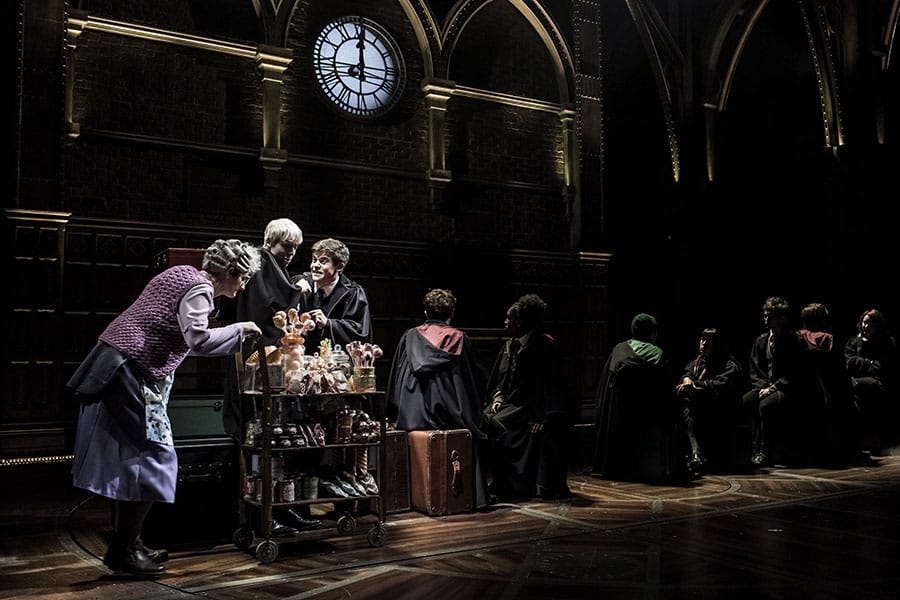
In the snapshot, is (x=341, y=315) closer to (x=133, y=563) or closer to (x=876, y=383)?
(x=133, y=563)

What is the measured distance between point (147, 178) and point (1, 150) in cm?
127

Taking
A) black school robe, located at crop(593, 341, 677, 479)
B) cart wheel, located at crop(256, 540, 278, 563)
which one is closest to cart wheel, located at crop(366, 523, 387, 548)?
cart wheel, located at crop(256, 540, 278, 563)

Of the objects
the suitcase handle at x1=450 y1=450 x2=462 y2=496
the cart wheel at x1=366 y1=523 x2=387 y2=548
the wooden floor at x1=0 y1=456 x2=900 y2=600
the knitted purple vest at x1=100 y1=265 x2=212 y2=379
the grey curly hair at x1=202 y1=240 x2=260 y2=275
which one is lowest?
the wooden floor at x1=0 y1=456 x2=900 y2=600

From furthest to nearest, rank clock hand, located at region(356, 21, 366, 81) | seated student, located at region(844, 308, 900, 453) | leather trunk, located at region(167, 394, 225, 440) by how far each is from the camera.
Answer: clock hand, located at region(356, 21, 366, 81), seated student, located at region(844, 308, 900, 453), leather trunk, located at region(167, 394, 225, 440)

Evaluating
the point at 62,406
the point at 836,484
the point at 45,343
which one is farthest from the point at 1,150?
the point at 836,484

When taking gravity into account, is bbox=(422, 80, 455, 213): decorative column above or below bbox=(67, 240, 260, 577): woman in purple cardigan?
above

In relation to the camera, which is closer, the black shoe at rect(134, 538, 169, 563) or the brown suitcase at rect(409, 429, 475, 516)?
the black shoe at rect(134, 538, 169, 563)

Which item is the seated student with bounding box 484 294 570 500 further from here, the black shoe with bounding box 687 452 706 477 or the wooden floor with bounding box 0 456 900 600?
the black shoe with bounding box 687 452 706 477

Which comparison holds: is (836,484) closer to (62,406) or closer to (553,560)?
(553,560)

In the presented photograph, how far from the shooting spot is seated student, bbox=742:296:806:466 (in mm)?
6926

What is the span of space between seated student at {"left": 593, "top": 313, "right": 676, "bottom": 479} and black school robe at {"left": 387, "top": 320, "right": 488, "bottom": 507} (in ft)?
5.26

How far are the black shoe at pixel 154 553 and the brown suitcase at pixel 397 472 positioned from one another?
154 centimetres

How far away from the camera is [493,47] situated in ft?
33.0

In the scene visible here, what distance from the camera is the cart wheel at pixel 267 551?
365 cm
